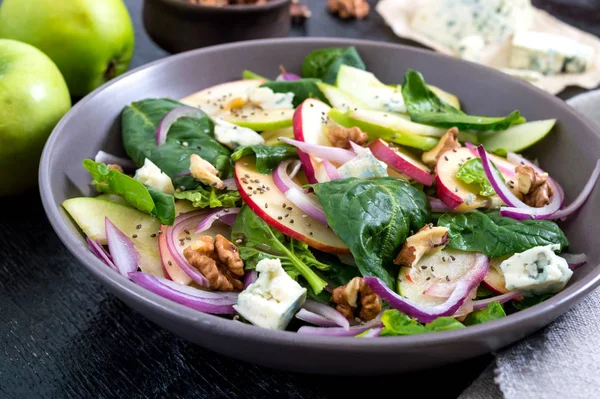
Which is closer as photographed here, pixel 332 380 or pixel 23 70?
pixel 332 380

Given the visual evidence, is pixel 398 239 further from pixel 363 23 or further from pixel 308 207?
pixel 363 23

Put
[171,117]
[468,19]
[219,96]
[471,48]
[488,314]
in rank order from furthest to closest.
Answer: [468,19]
[471,48]
[219,96]
[171,117]
[488,314]

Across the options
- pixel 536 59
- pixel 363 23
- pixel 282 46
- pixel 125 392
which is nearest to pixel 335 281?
pixel 125 392

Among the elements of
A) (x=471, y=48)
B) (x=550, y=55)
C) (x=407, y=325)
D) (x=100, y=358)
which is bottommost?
(x=100, y=358)

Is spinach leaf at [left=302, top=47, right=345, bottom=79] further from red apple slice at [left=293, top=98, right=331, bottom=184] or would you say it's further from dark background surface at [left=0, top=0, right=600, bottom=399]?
dark background surface at [left=0, top=0, right=600, bottom=399]

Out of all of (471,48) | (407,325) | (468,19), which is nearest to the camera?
(407,325)

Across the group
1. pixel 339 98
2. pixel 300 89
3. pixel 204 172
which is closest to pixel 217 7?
pixel 300 89

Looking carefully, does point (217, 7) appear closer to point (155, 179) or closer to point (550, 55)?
point (155, 179)

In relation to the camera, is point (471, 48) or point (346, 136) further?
point (471, 48)
